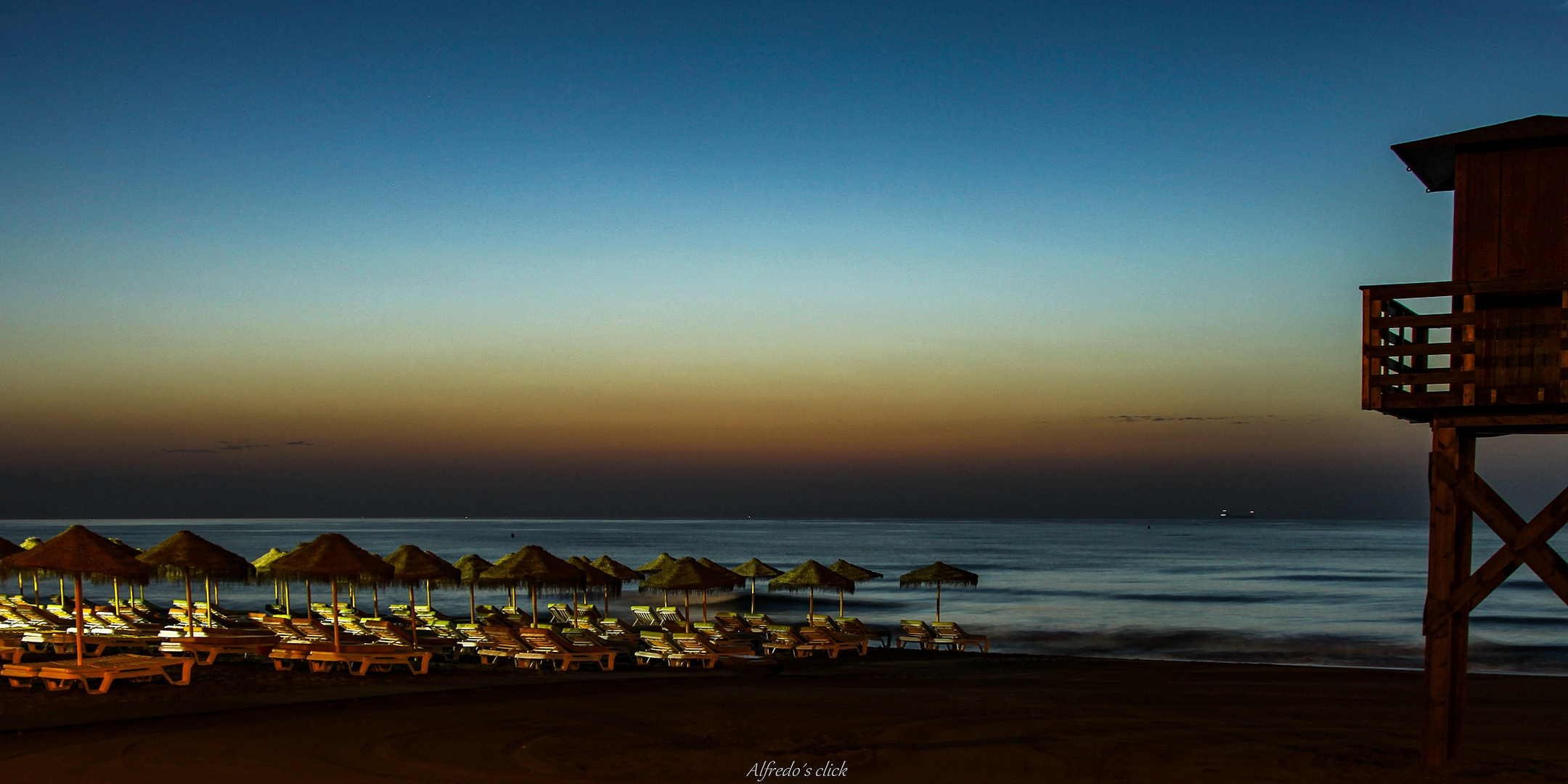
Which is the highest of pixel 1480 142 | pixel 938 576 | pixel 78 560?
pixel 1480 142

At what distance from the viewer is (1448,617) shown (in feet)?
27.9

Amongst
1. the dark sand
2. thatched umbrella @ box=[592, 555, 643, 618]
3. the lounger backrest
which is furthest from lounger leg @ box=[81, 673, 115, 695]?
thatched umbrella @ box=[592, 555, 643, 618]

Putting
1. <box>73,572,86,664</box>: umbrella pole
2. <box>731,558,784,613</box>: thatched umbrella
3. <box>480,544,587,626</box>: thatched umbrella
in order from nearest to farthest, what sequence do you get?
<box>73,572,86,664</box>: umbrella pole → <box>480,544,587,626</box>: thatched umbrella → <box>731,558,784,613</box>: thatched umbrella

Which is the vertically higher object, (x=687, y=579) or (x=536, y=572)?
(x=536, y=572)

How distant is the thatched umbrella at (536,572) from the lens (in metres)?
16.5

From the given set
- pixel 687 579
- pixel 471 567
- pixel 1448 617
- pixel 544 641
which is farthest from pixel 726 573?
pixel 1448 617

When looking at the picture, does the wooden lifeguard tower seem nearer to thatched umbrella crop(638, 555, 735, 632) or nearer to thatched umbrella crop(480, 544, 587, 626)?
thatched umbrella crop(480, 544, 587, 626)

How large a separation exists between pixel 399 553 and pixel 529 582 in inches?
79.6

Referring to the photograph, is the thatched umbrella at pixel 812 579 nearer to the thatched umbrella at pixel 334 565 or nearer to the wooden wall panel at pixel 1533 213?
the thatched umbrella at pixel 334 565

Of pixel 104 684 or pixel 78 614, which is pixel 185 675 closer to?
pixel 104 684

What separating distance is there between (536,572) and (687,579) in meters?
3.06

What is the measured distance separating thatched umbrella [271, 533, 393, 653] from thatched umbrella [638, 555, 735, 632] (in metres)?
5.20

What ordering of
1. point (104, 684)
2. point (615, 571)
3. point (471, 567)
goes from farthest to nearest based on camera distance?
point (615, 571), point (471, 567), point (104, 684)

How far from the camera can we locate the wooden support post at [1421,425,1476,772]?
8.57m
